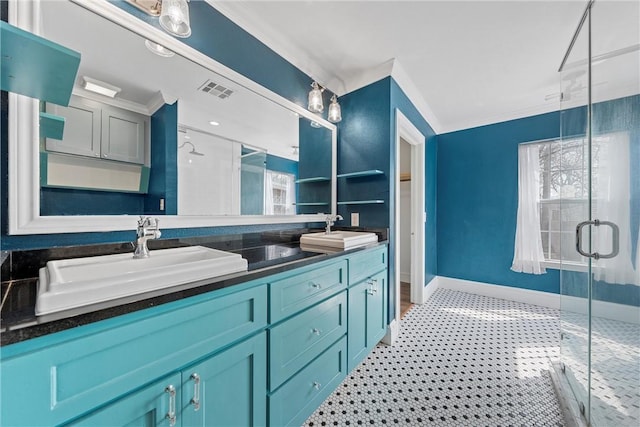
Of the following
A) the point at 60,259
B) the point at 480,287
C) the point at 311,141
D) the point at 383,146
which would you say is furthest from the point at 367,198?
the point at 480,287

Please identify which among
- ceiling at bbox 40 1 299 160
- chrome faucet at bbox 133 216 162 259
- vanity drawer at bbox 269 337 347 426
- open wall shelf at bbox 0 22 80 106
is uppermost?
ceiling at bbox 40 1 299 160

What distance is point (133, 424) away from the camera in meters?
0.65

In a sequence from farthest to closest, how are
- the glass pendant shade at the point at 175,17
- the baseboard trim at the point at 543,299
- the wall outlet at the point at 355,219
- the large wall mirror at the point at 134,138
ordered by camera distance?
the wall outlet at the point at 355,219 < the baseboard trim at the point at 543,299 < the glass pendant shade at the point at 175,17 < the large wall mirror at the point at 134,138

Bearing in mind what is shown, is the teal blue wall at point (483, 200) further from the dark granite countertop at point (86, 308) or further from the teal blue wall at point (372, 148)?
the dark granite countertop at point (86, 308)

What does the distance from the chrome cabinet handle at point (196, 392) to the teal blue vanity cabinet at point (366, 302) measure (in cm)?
99

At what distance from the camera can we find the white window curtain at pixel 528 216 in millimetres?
2896

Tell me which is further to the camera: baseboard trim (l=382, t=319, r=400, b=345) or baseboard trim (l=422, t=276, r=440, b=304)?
baseboard trim (l=422, t=276, r=440, b=304)

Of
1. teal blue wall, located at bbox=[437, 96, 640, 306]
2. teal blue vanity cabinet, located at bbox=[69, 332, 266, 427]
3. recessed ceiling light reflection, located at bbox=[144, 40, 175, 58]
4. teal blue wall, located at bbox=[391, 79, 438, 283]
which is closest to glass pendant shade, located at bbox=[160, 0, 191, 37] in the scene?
recessed ceiling light reflection, located at bbox=[144, 40, 175, 58]

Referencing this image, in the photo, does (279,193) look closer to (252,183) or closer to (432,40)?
(252,183)

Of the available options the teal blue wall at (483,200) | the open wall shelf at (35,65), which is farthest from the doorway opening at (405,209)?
the open wall shelf at (35,65)

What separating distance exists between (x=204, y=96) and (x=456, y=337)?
2747 millimetres

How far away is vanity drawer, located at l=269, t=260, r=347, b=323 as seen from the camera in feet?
3.41

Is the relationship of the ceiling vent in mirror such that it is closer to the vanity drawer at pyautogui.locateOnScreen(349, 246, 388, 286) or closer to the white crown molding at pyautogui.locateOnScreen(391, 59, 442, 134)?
the vanity drawer at pyautogui.locateOnScreen(349, 246, 388, 286)

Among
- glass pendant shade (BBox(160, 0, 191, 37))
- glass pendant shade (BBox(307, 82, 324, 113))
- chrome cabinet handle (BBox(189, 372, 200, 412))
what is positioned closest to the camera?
chrome cabinet handle (BBox(189, 372, 200, 412))
